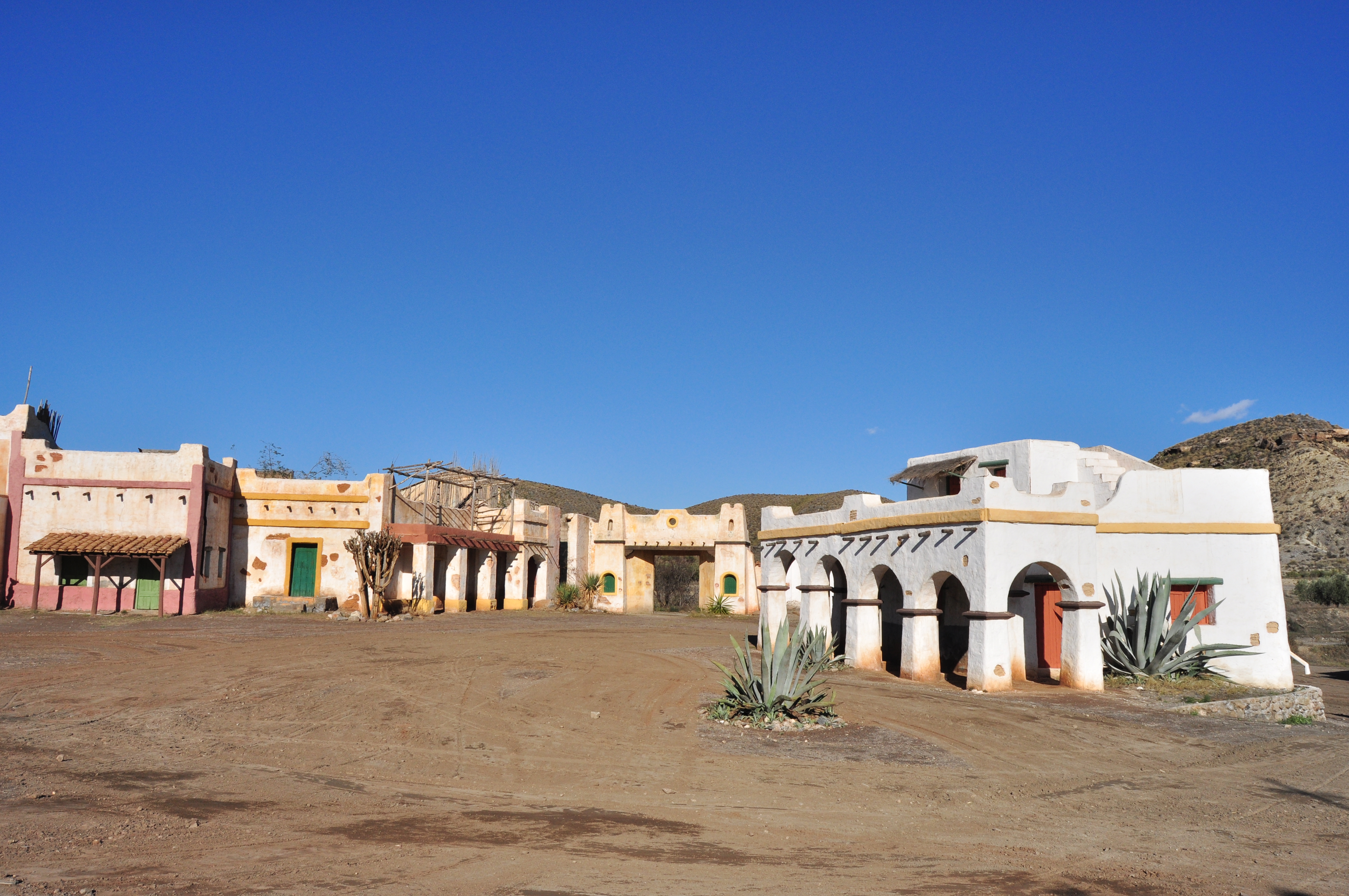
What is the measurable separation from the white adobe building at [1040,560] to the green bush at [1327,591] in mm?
21064

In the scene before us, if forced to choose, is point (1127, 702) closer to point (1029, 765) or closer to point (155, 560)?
point (1029, 765)

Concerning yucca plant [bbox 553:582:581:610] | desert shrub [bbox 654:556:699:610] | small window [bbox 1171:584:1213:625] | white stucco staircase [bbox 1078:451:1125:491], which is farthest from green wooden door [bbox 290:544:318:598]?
small window [bbox 1171:584:1213:625]

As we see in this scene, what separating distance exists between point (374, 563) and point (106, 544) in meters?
7.76

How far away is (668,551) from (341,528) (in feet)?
50.1

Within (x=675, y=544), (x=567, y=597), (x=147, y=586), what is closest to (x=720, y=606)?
(x=675, y=544)

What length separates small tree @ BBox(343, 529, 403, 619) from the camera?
28781mm

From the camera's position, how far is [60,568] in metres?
27.5

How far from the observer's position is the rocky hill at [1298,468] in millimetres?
41188

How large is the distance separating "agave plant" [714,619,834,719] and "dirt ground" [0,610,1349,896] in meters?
0.58

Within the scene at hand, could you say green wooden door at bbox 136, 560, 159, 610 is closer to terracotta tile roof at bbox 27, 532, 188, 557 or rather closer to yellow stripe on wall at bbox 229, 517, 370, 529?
terracotta tile roof at bbox 27, 532, 188, 557

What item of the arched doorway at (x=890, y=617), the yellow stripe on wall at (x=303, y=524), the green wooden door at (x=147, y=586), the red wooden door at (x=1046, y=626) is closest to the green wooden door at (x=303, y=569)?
the yellow stripe on wall at (x=303, y=524)

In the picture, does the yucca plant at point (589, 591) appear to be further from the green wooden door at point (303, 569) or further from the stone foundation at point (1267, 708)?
the stone foundation at point (1267, 708)

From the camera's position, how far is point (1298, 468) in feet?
151

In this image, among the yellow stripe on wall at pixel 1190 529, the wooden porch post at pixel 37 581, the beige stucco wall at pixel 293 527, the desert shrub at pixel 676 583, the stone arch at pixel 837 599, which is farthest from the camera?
the desert shrub at pixel 676 583
